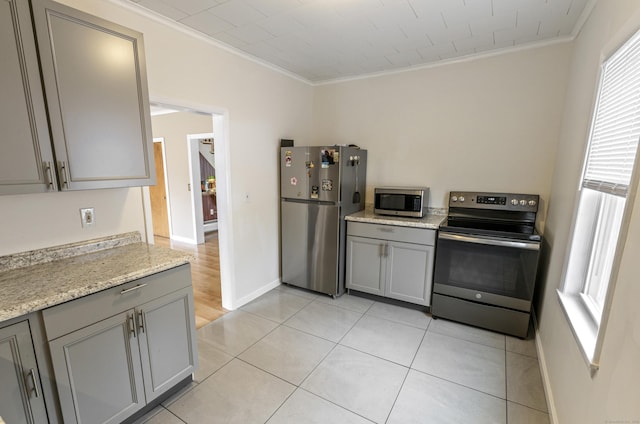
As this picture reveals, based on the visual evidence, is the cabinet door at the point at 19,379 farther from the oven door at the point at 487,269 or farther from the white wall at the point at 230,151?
the oven door at the point at 487,269

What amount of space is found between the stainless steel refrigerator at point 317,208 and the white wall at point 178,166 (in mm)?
2698

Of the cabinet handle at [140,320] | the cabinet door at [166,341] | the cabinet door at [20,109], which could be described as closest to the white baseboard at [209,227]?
the cabinet door at [166,341]

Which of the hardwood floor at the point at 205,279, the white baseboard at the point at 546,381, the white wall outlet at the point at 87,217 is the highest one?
the white wall outlet at the point at 87,217

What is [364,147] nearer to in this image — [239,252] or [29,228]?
[239,252]

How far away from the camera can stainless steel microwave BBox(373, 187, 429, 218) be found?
3010 millimetres

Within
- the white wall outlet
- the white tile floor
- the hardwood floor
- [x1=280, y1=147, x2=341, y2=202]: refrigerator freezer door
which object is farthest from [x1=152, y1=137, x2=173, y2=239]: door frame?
the white wall outlet

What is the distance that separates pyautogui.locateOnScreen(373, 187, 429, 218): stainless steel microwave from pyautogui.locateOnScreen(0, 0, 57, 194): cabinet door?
273 centimetres

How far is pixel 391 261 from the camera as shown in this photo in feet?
9.84

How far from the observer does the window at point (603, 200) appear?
4.00 ft

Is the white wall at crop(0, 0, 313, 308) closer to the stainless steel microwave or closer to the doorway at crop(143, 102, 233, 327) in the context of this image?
the doorway at crop(143, 102, 233, 327)

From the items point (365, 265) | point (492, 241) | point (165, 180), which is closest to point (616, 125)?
point (492, 241)

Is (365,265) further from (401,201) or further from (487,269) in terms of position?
(487,269)

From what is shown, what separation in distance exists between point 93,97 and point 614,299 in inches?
102

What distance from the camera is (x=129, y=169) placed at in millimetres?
1743
